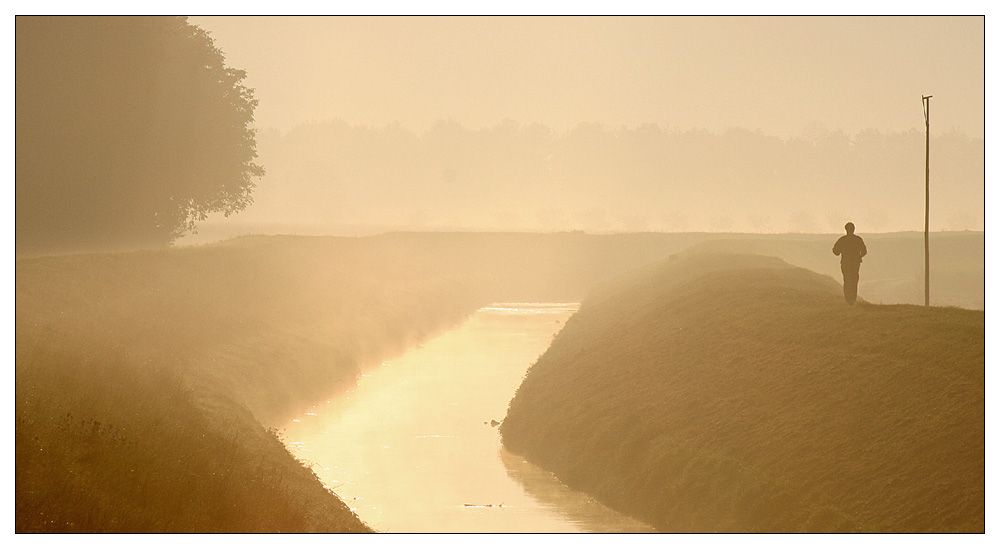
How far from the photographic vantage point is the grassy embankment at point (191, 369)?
21.7 m

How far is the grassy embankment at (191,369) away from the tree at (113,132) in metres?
4.45

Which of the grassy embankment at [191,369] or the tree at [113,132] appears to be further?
the tree at [113,132]

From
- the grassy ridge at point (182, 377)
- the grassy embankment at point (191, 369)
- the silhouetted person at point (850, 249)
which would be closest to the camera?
the grassy ridge at point (182, 377)

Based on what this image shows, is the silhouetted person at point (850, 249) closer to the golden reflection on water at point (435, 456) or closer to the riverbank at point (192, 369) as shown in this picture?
the golden reflection on water at point (435, 456)

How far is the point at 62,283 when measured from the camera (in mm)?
46844

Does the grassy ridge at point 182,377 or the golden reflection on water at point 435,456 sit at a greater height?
the grassy ridge at point 182,377

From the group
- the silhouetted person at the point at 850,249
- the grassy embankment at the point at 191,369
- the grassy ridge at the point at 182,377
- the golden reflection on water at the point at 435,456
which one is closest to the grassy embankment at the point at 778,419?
the golden reflection on water at the point at 435,456

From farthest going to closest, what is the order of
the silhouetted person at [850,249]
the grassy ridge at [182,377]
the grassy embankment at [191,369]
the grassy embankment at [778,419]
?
the silhouetted person at [850,249] < the grassy embankment at [778,419] < the grassy embankment at [191,369] < the grassy ridge at [182,377]

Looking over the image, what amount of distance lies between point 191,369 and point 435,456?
12.6 metres

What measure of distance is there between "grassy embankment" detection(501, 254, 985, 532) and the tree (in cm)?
3036

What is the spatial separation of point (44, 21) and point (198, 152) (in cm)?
1492

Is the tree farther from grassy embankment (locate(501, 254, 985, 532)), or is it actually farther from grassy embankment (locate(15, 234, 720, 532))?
grassy embankment (locate(501, 254, 985, 532))

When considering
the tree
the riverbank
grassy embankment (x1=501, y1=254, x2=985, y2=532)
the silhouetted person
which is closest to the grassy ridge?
the riverbank

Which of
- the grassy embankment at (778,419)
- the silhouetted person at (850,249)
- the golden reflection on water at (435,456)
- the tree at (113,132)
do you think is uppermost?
the tree at (113,132)
